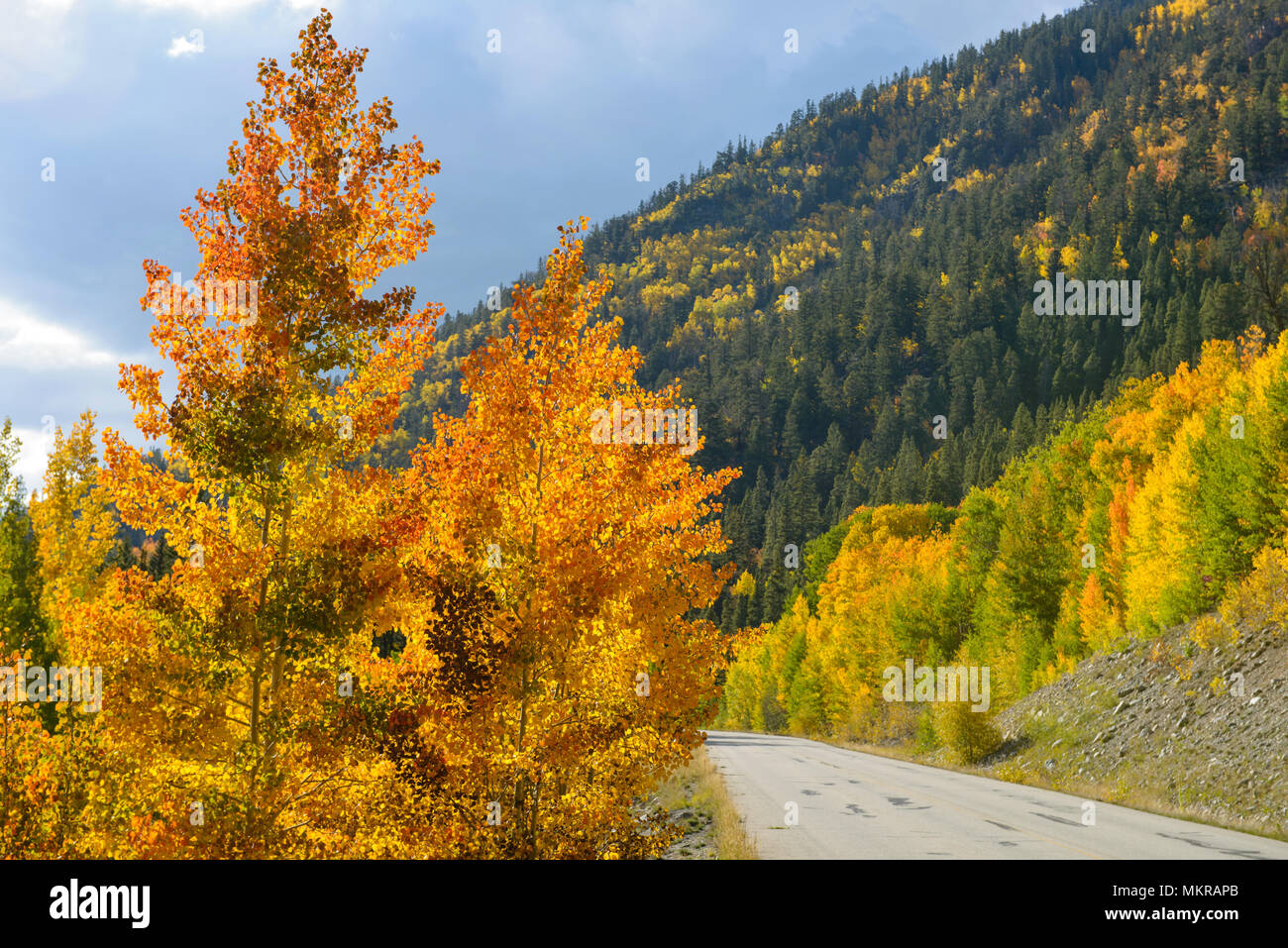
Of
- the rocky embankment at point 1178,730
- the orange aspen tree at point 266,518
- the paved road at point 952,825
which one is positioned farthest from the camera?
the rocky embankment at point 1178,730

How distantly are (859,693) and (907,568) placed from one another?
10529 millimetres

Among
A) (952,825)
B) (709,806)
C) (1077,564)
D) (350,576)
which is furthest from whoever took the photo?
(1077,564)

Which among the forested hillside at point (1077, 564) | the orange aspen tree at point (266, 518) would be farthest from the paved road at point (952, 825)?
the forested hillside at point (1077, 564)

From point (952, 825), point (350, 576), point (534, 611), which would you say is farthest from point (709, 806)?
point (350, 576)

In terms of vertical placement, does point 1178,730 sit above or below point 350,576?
below

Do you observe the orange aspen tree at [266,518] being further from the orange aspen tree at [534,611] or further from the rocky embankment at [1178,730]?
the rocky embankment at [1178,730]

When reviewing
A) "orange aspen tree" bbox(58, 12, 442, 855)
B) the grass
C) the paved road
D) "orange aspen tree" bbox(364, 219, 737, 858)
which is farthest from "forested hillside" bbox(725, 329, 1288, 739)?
"orange aspen tree" bbox(58, 12, 442, 855)

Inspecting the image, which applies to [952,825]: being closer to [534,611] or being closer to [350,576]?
[534,611]

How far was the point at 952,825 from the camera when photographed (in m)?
15.7

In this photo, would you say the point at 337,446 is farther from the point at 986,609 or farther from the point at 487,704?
the point at 986,609

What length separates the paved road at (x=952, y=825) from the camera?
42.3 feet

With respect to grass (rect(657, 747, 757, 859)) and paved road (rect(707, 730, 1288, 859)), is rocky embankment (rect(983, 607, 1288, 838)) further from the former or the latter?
grass (rect(657, 747, 757, 859))

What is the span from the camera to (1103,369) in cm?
16650

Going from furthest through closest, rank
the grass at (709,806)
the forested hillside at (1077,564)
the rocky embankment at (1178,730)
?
the forested hillside at (1077,564), the rocky embankment at (1178,730), the grass at (709,806)
